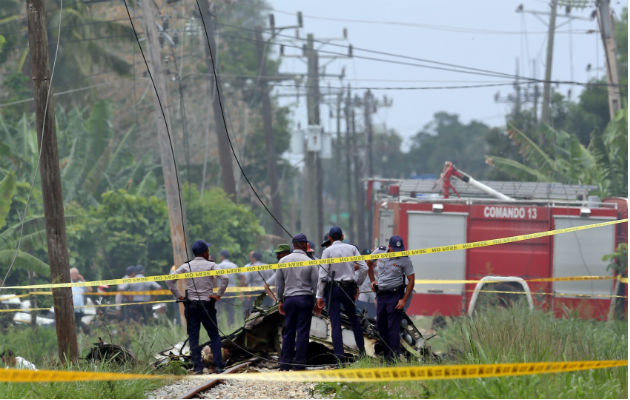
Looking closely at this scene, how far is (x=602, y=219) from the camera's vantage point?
19109 millimetres

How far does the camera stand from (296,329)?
37.9ft

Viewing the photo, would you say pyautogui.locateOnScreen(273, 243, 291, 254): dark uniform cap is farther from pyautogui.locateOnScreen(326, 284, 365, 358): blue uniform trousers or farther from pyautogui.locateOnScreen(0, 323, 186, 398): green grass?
pyautogui.locateOnScreen(0, 323, 186, 398): green grass

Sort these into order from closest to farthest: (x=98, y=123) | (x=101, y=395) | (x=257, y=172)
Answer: (x=101, y=395) → (x=98, y=123) → (x=257, y=172)

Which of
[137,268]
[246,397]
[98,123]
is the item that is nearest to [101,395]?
[246,397]

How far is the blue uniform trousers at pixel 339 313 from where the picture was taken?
1171 cm

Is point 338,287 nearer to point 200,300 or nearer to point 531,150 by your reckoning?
point 200,300

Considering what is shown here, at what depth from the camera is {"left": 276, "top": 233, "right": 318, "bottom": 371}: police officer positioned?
449 inches

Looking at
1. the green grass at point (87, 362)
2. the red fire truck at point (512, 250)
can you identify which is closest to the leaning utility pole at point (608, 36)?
the red fire truck at point (512, 250)

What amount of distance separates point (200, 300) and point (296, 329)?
1185mm

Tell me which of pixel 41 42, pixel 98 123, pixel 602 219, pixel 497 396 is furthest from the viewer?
pixel 98 123

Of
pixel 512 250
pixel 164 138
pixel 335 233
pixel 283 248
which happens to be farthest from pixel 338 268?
pixel 164 138

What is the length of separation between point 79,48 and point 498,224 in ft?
63.4

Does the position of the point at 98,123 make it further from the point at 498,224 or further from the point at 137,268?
the point at 498,224

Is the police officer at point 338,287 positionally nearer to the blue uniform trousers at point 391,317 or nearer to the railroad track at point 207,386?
the blue uniform trousers at point 391,317
